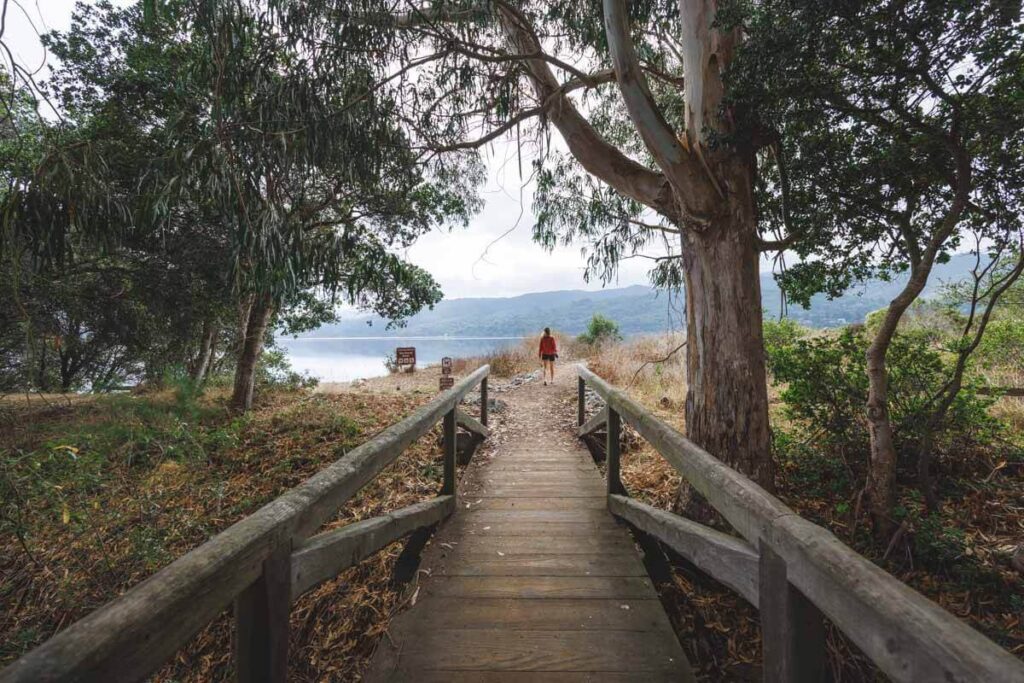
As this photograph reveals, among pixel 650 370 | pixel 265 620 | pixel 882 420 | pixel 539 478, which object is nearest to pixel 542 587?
pixel 265 620

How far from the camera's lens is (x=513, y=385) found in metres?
11.1

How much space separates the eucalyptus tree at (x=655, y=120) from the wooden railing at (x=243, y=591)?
2.32m

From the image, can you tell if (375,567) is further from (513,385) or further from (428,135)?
(513,385)

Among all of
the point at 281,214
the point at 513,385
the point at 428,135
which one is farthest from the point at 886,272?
the point at 513,385

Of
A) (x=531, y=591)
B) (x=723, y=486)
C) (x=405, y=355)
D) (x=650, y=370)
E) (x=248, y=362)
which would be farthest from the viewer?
(x=405, y=355)

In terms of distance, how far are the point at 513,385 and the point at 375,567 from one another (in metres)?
7.89

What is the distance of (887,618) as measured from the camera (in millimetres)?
904

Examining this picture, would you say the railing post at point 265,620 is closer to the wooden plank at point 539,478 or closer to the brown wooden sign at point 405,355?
the wooden plank at point 539,478

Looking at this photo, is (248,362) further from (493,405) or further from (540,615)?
(540,615)

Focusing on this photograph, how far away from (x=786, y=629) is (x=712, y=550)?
445mm

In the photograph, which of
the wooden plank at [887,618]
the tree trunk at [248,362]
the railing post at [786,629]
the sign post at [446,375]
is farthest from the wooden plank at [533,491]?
the tree trunk at [248,362]

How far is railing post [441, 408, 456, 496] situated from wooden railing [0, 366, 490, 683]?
0.98 metres

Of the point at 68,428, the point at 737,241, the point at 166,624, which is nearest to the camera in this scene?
the point at 166,624

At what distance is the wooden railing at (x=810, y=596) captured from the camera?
2.60 feet
